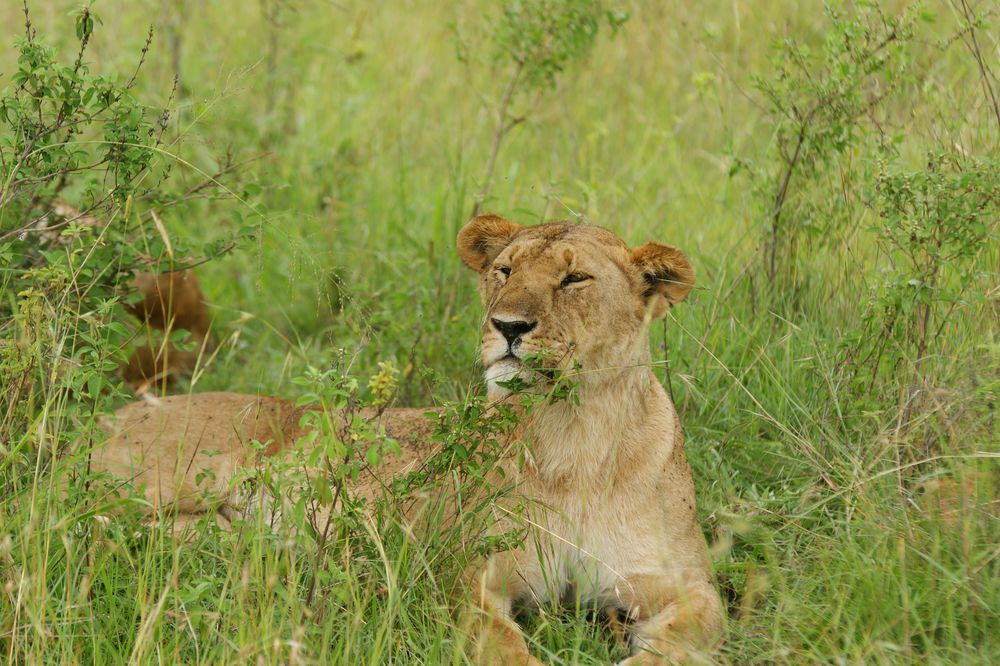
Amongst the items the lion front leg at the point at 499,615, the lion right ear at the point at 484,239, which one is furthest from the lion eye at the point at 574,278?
the lion front leg at the point at 499,615

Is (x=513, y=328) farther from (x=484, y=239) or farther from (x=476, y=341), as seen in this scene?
(x=476, y=341)

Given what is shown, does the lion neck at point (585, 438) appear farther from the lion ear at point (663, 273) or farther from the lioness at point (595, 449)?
the lion ear at point (663, 273)

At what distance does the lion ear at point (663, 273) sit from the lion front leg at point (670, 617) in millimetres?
710

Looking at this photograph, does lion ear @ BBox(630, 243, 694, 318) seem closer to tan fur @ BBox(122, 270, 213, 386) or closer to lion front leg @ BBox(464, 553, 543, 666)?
lion front leg @ BBox(464, 553, 543, 666)

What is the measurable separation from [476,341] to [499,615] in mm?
1111

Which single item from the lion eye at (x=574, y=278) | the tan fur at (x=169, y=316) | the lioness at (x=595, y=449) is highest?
the lion eye at (x=574, y=278)

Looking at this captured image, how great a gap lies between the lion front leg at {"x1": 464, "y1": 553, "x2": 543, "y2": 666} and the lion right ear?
35.8 inches

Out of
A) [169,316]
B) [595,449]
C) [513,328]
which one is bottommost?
[169,316]

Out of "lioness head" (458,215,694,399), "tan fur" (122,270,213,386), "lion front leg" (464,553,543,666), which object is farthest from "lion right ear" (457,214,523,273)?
"tan fur" (122,270,213,386)

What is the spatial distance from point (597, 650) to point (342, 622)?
2.22ft

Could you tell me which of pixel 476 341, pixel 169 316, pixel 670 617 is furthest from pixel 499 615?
pixel 169 316

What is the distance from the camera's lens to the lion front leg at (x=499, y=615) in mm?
2943

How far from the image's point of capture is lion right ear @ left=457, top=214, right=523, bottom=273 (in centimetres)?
368

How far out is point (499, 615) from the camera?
123 inches
